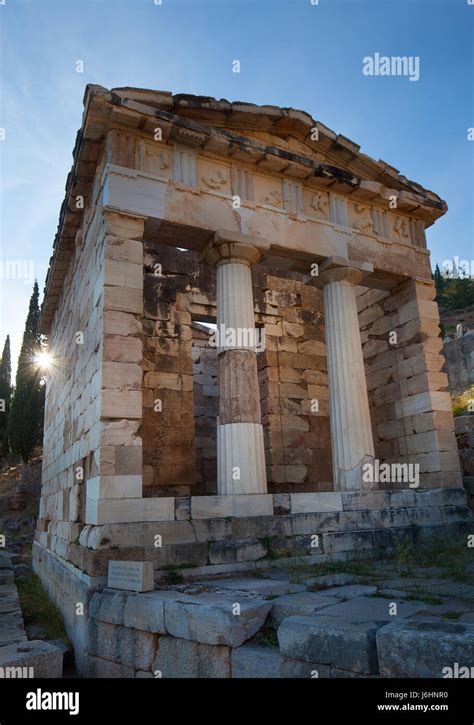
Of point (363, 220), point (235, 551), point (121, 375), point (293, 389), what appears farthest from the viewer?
point (293, 389)

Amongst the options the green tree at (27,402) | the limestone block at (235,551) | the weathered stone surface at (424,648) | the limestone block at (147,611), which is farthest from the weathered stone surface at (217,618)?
the green tree at (27,402)

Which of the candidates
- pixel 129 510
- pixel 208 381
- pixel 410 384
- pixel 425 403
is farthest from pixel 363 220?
pixel 129 510

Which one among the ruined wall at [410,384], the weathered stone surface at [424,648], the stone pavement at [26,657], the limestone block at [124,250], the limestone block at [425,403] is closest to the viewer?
the weathered stone surface at [424,648]

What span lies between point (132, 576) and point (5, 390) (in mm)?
31632

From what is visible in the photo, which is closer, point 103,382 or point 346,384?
point 103,382

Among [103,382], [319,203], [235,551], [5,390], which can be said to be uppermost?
[5,390]

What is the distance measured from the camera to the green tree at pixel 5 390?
32.5 metres

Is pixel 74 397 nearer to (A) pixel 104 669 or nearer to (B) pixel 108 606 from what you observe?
(B) pixel 108 606

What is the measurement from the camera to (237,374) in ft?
28.0

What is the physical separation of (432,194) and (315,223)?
352 cm

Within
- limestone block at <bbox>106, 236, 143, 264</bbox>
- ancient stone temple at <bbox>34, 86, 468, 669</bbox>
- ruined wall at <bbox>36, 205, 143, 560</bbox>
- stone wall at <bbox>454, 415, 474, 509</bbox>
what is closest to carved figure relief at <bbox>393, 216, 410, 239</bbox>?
ancient stone temple at <bbox>34, 86, 468, 669</bbox>

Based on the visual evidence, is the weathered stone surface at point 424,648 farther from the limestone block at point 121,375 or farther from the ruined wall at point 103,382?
the limestone block at point 121,375

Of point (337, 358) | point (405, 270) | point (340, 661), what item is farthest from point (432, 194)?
point (340, 661)

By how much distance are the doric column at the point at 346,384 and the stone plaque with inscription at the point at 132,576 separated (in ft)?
14.1
